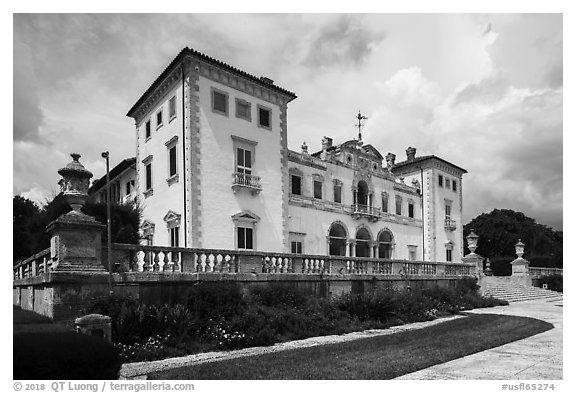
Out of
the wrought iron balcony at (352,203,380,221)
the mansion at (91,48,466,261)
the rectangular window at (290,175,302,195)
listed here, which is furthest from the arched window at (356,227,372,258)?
the rectangular window at (290,175,302,195)

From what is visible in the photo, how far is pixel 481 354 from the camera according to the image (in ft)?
34.4

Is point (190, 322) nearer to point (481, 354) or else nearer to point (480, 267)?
point (481, 354)

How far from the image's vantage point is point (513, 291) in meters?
32.8

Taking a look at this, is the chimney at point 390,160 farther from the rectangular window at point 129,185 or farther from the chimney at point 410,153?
the rectangular window at point 129,185

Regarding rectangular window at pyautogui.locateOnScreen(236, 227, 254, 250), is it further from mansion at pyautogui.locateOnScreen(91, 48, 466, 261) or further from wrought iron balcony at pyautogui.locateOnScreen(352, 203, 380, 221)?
wrought iron balcony at pyautogui.locateOnScreen(352, 203, 380, 221)

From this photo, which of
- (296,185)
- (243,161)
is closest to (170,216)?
(243,161)

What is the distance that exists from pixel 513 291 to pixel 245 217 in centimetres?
2052

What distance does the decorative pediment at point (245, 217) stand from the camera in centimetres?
2373

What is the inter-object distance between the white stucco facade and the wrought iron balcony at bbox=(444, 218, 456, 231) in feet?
36.6

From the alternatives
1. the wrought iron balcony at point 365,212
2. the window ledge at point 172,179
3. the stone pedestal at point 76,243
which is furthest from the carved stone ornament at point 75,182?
the wrought iron balcony at point 365,212

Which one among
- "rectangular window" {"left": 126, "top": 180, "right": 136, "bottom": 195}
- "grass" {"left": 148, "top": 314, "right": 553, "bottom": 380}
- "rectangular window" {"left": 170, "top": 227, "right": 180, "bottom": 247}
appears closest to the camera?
"grass" {"left": 148, "top": 314, "right": 553, "bottom": 380}

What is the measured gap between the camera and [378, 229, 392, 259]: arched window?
36562 millimetres
